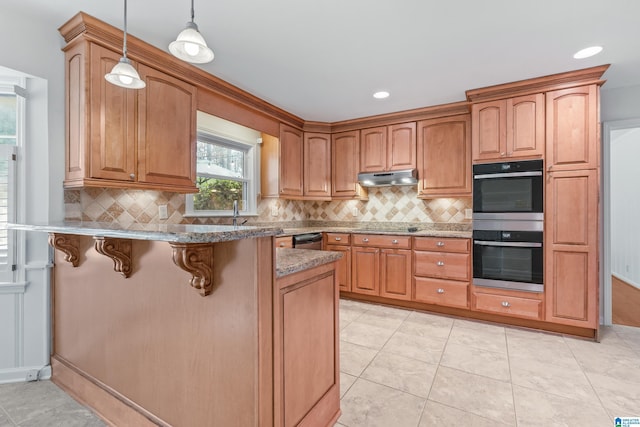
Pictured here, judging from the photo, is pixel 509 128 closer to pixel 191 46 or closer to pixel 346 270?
pixel 346 270

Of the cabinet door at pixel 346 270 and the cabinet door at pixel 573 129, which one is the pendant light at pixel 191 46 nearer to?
the cabinet door at pixel 346 270

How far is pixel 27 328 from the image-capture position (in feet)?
6.64

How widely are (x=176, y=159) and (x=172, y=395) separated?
5.86 feet

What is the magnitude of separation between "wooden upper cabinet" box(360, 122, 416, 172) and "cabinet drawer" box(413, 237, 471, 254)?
3.20 feet

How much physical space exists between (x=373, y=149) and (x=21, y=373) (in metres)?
3.94

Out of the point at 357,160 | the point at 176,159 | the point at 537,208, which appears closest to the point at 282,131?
the point at 357,160

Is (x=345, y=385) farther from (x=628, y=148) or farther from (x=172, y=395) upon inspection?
(x=628, y=148)

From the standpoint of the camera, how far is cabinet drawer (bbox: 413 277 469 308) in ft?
10.5

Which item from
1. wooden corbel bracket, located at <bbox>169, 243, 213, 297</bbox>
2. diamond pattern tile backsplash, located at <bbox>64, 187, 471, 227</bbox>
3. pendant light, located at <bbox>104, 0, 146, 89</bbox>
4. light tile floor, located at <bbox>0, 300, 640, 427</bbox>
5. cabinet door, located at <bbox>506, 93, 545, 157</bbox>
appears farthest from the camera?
cabinet door, located at <bbox>506, 93, 545, 157</bbox>

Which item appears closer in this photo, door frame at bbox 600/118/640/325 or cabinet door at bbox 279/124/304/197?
door frame at bbox 600/118/640/325

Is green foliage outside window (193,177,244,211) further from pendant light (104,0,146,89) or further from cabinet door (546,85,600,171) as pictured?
cabinet door (546,85,600,171)

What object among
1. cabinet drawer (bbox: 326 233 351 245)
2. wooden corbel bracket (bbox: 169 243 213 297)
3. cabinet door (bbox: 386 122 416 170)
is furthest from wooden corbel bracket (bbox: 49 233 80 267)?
cabinet door (bbox: 386 122 416 170)

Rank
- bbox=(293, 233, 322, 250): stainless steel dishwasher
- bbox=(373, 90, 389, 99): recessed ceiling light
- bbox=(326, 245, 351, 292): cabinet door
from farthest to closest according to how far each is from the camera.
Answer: bbox=(326, 245, 351, 292): cabinet door → bbox=(293, 233, 322, 250): stainless steel dishwasher → bbox=(373, 90, 389, 99): recessed ceiling light

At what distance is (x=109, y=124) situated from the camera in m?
2.04
